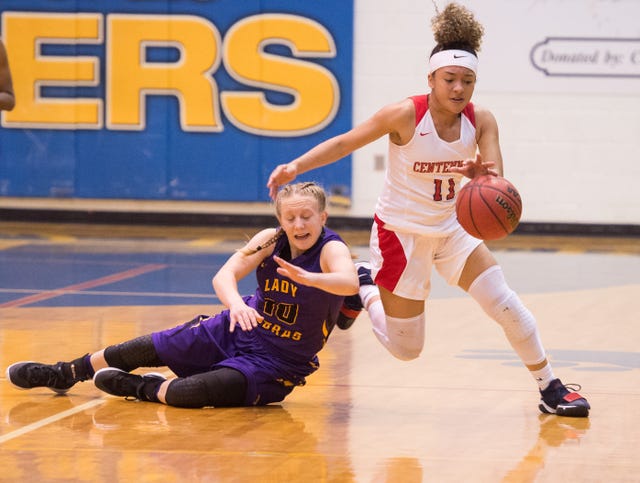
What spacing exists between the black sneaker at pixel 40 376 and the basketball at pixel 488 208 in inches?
75.7

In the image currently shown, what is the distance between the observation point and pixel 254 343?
17.1ft

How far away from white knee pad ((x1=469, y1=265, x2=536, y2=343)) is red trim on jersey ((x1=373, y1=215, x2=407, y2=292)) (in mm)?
340

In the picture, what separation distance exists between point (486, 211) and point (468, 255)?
0.56 metres

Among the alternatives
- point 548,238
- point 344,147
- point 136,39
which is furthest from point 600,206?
point 344,147

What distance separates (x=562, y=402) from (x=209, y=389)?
5.02 feet

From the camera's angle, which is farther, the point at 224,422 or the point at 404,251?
the point at 404,251

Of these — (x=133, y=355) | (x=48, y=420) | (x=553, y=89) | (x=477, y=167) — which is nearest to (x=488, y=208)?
(x=477, y=167)

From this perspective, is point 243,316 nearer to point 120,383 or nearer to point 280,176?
point 280,176

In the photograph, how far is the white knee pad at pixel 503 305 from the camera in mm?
5164

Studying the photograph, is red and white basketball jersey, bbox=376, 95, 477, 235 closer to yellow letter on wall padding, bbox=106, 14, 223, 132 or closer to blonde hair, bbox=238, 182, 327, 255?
blonde hair, bbox=238, 182, 327, 255

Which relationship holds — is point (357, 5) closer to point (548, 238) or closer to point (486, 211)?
point (548, 238)

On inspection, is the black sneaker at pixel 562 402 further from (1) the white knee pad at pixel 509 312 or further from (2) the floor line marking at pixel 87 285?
(2) the floor line marking at pixel 87 285

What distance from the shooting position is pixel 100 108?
1400 cm

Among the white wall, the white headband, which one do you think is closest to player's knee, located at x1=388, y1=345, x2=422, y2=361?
Result: the white headband
